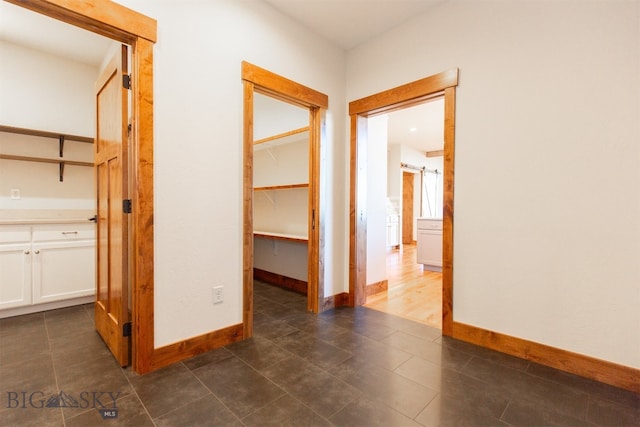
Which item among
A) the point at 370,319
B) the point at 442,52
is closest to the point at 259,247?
the point at 370,319

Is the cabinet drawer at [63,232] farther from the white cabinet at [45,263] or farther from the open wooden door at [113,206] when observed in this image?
the open wooden door at [113,206]

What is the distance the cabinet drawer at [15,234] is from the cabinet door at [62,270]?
0.35ft

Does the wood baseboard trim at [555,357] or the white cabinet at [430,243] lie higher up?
the white cabinet at [430,243]

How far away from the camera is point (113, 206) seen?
2.09m

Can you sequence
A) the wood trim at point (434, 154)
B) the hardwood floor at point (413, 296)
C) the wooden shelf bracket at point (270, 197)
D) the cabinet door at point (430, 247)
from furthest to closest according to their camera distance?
the wood trim at point (434, 154) < the cabinet door at point (430, 247) < the wooden shelf bracket at point (270, 197) < the hardwood floor at point (413, 296)

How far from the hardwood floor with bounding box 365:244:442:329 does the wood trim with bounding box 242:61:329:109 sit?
7.46 feet

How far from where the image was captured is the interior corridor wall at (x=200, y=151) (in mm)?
1931

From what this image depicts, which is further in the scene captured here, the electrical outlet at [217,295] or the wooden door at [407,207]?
the wooden door at [407,207]

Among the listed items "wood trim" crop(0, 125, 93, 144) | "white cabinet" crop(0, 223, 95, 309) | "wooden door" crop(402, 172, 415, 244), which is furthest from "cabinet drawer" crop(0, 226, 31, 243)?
"wooden door" crop(402, 172, 415, 244)

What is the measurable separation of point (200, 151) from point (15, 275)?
2.36 metres

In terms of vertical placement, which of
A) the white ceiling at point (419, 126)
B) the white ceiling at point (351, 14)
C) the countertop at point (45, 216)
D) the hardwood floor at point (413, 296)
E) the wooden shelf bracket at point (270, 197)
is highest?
the white ceiling at point (419, 126)

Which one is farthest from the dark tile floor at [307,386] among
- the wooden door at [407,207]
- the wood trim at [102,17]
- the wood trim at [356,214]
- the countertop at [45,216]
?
the wooden door at [407,207]

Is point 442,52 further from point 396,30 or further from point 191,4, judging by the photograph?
point 191,4

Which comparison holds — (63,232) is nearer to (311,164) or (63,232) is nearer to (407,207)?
(311,164)
